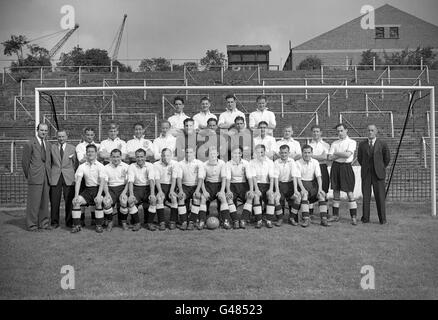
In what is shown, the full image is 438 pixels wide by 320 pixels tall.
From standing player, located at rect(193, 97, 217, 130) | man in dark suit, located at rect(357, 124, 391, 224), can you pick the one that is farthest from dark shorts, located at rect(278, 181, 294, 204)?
standing player, located at rect(193, 97, 217, 130)

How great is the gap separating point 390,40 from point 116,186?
3950 cm

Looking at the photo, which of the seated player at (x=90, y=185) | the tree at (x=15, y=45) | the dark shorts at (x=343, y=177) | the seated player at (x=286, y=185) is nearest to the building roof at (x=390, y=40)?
the tree at (x=15, y=45)

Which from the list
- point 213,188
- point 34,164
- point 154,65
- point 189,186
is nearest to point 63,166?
point 34,164

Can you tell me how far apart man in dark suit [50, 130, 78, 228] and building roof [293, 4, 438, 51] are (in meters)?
38.0

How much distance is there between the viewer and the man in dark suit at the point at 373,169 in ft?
27.4

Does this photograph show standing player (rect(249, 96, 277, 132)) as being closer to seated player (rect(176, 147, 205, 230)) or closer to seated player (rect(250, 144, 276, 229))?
seated player (rect(250, 144, 276, 229))

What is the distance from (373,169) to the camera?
8461 millimetres

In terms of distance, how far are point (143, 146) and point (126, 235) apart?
2084 mm

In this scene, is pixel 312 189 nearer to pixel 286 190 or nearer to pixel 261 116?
pixel 286 190

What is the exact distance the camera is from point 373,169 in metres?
8.46

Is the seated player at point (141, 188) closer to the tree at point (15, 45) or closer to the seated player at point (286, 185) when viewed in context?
the seated player at point (286, 185)

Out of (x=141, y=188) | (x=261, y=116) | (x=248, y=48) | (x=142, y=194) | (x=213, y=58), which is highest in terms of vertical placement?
(x=248, y=48)

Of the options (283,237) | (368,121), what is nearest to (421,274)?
(283,237)

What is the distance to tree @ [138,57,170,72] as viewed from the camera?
105 ft
